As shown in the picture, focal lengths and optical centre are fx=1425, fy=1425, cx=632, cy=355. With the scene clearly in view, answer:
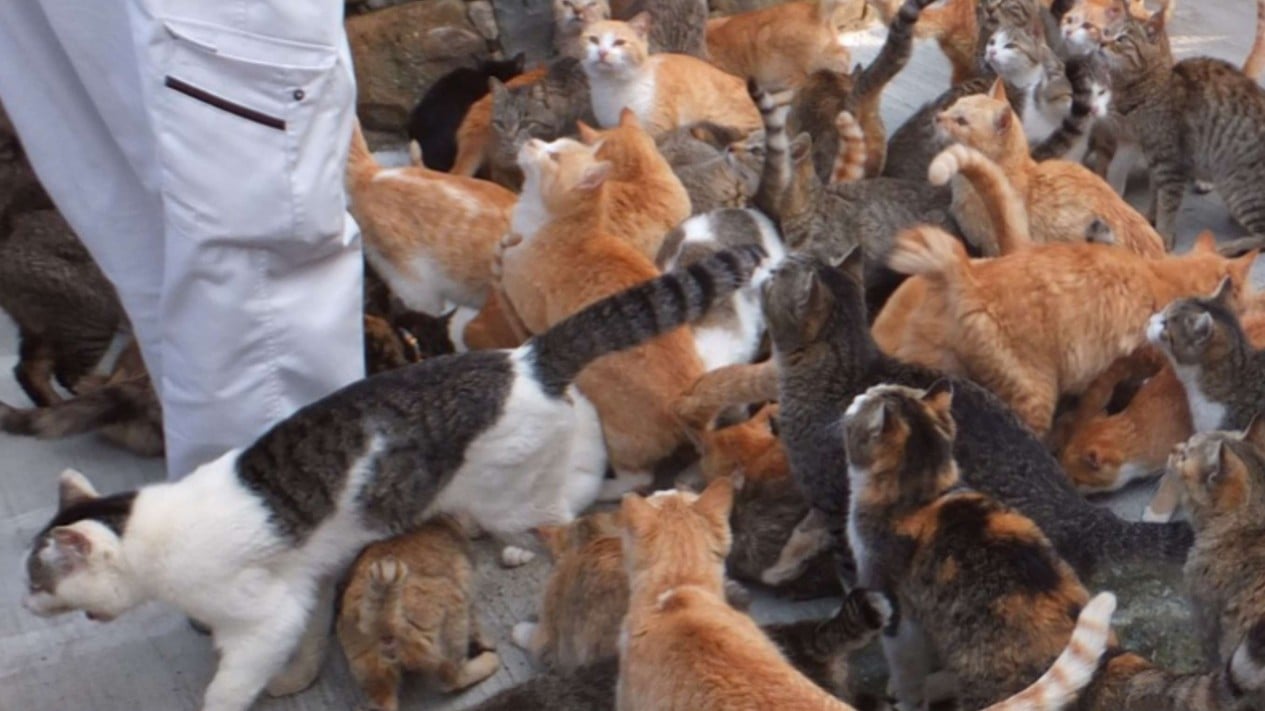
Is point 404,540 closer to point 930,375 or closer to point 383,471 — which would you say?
point 383,471

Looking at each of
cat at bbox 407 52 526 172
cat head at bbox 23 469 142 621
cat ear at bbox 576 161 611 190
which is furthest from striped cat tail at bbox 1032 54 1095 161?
cat head at bbox 23 469 142 621

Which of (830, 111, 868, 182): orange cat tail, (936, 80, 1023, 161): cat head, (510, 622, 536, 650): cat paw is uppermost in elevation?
(936, 80, 1023, 161): cat head

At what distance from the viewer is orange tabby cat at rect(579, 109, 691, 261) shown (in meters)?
4.48

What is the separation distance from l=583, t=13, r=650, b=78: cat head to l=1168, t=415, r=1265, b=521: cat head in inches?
120

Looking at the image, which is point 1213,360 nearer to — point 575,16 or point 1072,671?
point 1072,671

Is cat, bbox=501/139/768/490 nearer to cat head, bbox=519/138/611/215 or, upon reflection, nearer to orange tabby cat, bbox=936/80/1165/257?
cat head, bbox=519/138/611/215

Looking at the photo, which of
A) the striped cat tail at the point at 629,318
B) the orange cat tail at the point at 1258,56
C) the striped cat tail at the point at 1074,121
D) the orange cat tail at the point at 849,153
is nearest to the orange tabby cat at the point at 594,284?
the striped cat tail at the point at 629,318

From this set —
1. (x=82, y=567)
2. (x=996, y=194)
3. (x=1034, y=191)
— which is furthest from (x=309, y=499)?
(x=1034, y=191)

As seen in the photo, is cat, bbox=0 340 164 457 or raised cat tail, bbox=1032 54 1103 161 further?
raised cat tail, bbox=1032 54 1103 161

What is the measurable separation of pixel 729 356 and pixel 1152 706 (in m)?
1.78

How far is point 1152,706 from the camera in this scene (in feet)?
8.27

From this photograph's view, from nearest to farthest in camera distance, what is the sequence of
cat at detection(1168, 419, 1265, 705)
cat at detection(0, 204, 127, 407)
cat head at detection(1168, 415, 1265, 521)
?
cat at detection(1168, 419, 1265, 705) < cat head at detection(1168, 415, 1265, 521) < cat at detection(0, 204, 127, 407)

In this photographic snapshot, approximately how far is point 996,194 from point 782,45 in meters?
2.41

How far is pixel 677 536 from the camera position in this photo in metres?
2.89
